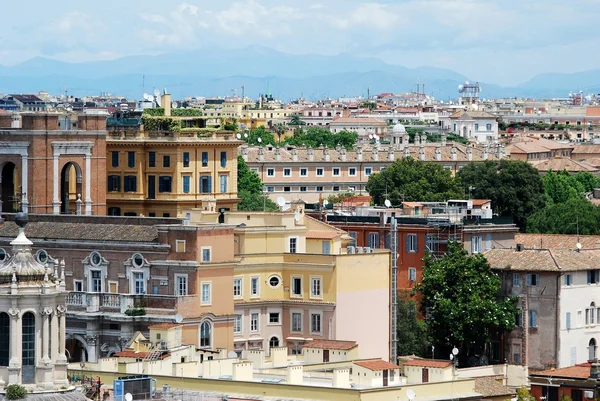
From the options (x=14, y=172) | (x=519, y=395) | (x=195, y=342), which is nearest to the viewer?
(x=519, y=395)

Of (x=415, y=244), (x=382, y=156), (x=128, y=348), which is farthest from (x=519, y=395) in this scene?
(x=382, y=156)

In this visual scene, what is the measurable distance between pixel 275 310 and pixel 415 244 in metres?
18.3

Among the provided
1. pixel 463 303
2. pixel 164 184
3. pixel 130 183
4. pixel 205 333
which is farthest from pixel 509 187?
pixel 205 333

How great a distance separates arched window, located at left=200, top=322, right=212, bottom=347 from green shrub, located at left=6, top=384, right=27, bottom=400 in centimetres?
2972

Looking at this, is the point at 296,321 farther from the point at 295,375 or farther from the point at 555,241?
the point at 555,241

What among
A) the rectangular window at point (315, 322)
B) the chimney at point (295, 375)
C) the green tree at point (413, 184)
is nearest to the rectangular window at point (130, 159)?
the rectangular window at point (315, 322)

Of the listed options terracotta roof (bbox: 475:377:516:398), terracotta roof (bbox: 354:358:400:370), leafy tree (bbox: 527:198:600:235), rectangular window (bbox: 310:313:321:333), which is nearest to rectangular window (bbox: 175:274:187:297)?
rectangular window (bbox: 310:313:321:333)

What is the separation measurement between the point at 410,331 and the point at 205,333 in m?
14.6

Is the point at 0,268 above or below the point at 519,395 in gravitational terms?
above

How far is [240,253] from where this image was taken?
8731cm

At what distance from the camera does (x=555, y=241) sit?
4451 inches

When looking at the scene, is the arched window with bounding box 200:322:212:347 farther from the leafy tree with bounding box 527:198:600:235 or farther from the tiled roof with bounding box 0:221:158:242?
the leafy tree with bounding box 527:198:600:235

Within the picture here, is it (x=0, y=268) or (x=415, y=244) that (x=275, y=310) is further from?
(x=0, y=268)

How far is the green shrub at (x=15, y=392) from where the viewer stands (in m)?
51.6
